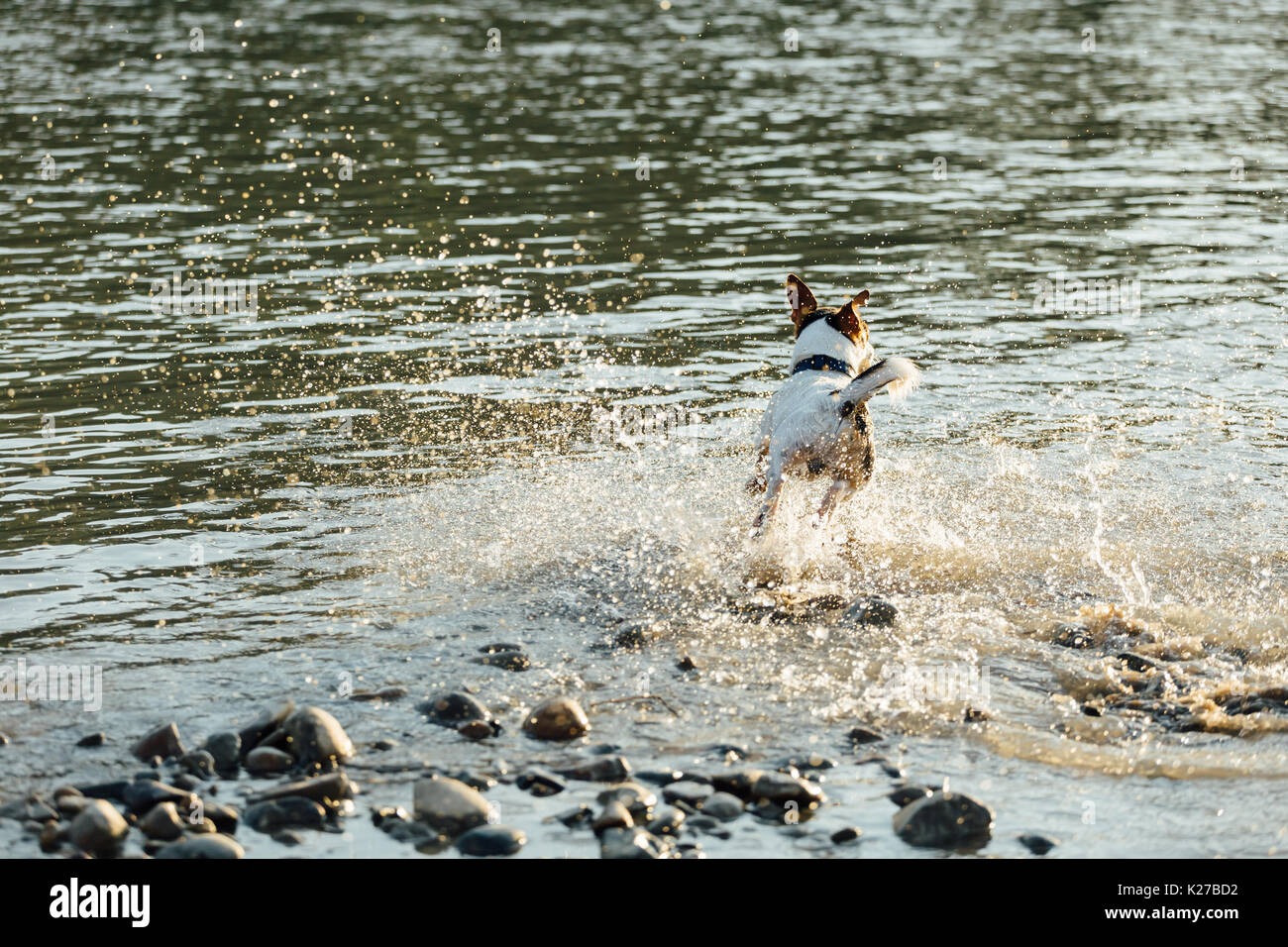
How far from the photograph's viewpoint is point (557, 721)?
6.54 meters

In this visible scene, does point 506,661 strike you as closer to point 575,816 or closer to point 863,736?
point 575,816

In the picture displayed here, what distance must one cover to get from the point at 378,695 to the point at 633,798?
5.67ft

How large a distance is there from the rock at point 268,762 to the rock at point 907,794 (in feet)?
8.79

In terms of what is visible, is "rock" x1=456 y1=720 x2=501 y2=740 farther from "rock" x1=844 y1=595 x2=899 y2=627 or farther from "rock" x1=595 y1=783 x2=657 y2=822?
"rock" x1=844 y1=595 x2=899 y2=627

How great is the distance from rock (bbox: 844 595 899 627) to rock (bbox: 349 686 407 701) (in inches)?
105

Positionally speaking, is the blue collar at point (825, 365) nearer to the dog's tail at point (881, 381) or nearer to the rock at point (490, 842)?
the dog's tail at point (881, 381)

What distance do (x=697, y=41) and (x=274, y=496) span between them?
25292mm

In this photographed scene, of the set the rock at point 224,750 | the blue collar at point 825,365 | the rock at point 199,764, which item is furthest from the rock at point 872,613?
the rock at point 199,764

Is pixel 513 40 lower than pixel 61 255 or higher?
higher

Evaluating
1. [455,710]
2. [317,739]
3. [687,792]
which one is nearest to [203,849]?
[317,739]

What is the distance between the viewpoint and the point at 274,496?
10156 millimetres

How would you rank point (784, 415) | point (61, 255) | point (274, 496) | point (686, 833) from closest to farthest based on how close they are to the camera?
point (686, 833), point (784, 415), point (274, 496), point (61, 255)
